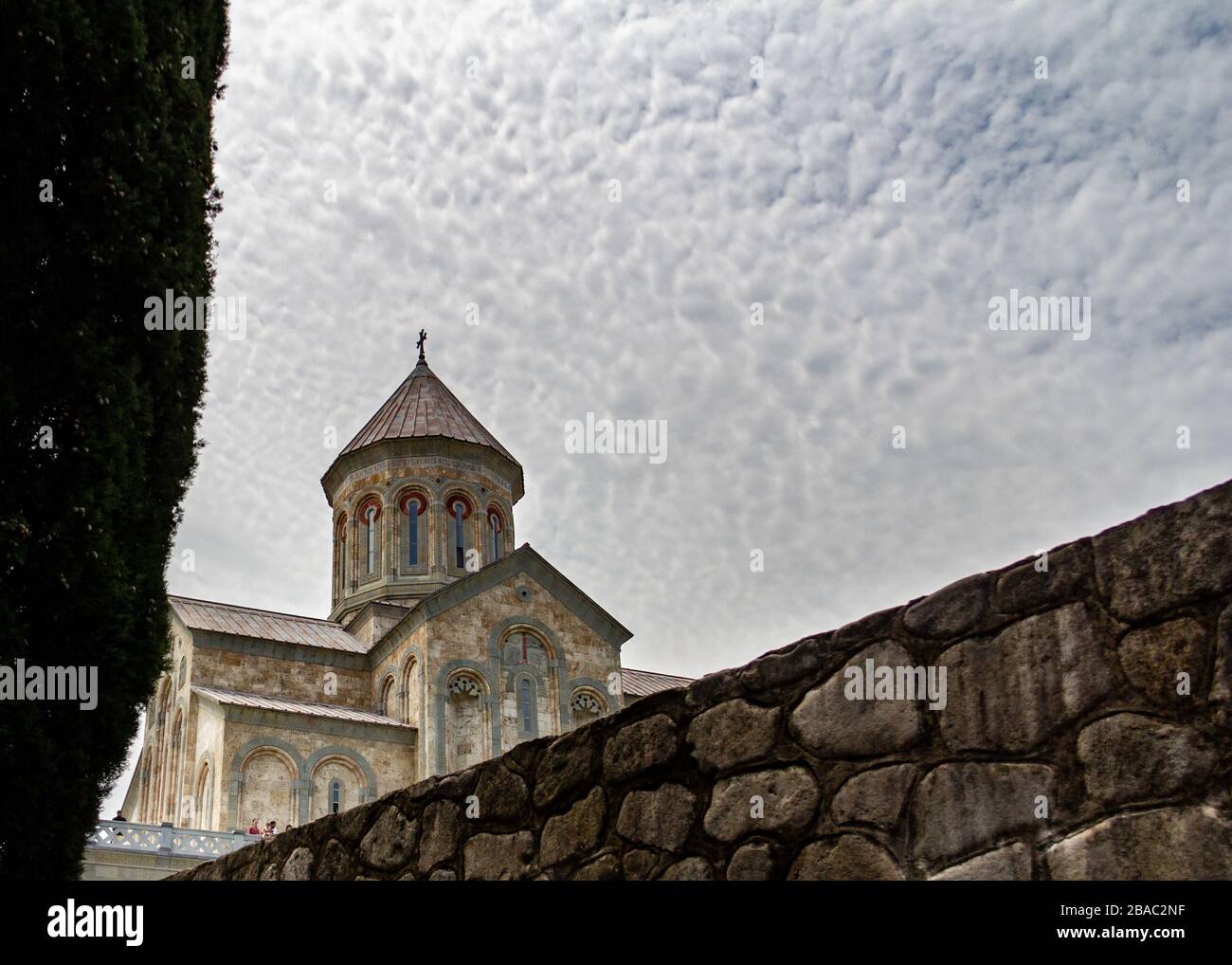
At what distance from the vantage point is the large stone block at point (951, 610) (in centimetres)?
258

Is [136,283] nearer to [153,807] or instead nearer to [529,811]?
[529,811]

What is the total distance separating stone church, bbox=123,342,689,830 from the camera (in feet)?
58.8

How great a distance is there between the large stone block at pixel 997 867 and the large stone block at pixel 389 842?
2.18 metres

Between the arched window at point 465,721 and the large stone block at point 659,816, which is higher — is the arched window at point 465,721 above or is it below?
above

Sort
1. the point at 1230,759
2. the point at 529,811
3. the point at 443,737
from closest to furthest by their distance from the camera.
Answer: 1. the point at 1230,759
2. the point at 529,811
3. the point at 443,737

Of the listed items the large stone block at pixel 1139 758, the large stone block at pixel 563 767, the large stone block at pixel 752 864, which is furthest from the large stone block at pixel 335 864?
the large stone block at pixel 1139 758

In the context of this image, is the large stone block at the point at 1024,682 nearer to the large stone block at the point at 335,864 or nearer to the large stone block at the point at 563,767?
the large stone block at the point at 563,767

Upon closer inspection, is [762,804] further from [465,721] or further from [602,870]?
[465,721]

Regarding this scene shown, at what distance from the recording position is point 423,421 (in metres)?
24.7

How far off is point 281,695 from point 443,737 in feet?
10.1

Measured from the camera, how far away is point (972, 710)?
2510 millimetres

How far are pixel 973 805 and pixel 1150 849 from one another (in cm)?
38

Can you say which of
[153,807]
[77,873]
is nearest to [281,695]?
[153,807]
